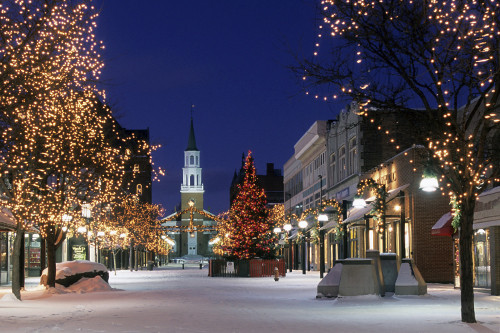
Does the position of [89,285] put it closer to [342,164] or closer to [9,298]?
[9,298]

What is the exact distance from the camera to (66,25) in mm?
19453

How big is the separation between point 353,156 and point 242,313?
37214 millimetres

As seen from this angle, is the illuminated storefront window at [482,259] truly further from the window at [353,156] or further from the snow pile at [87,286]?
the window at [353,156]

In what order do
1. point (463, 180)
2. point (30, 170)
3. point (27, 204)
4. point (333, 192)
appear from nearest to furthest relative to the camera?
point (463, 180), point (30, 170), point (27, 204), point (333, 192)

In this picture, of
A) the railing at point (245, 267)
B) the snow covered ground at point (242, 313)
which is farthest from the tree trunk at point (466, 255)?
the railing at point (245, 267)

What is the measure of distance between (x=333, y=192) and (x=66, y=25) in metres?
46.3

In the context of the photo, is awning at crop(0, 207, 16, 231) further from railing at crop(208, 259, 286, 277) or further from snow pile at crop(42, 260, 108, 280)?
railing at crop(208, 259, 286, 277)

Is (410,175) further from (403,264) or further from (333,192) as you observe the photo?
(333,192)

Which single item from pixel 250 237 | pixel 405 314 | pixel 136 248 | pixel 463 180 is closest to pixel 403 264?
pixel 405 314

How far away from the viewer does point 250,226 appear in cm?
5772

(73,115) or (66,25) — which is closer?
(66,25)

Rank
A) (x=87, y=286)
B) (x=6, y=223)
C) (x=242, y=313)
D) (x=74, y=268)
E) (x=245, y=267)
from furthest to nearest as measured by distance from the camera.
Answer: (x=245, y=267), (x=74, y=268), (x=87, y=286), (x=6, y=223), (x=242, y=313)

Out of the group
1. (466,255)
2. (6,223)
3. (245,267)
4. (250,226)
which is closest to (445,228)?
(466,255)

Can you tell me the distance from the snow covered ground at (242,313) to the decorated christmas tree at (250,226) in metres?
28.9
